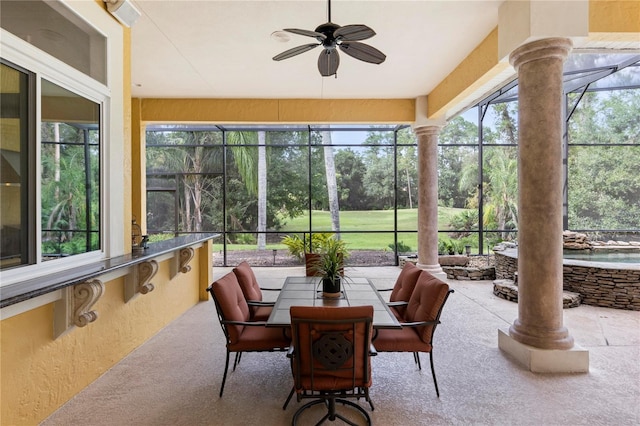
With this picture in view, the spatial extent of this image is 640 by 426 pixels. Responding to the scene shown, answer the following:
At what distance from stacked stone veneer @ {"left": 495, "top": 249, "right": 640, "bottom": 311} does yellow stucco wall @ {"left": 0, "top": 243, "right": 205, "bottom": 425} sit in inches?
234

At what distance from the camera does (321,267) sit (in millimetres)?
2996

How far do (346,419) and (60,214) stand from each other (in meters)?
2.61

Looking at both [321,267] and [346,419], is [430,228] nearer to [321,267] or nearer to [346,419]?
[321,267]

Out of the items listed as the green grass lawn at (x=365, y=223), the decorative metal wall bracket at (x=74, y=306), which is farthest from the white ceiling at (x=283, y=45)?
the green grass lawn at (x=365, y=223)

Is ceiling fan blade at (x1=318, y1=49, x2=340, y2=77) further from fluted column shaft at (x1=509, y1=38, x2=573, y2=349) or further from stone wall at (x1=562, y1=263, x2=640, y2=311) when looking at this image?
stone wall at (x1=562, y1=263, x2=640, y2=311)

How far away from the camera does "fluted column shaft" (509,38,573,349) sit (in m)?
2.95

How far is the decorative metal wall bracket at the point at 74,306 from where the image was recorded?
7.51 ft

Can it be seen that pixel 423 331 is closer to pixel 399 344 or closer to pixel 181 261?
pixel 399 344

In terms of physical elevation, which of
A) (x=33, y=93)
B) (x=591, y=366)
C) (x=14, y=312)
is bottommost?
(x=591, y=366)

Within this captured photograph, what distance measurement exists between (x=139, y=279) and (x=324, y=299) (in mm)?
1797

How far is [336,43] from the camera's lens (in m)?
2.76

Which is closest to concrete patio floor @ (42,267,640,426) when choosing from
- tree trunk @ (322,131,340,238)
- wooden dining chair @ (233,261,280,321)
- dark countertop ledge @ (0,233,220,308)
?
wooden dining chair @ (233,261,280,321)

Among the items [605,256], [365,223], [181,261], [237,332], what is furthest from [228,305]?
[365,223]

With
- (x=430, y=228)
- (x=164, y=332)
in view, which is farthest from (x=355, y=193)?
(x=164, y=332)
